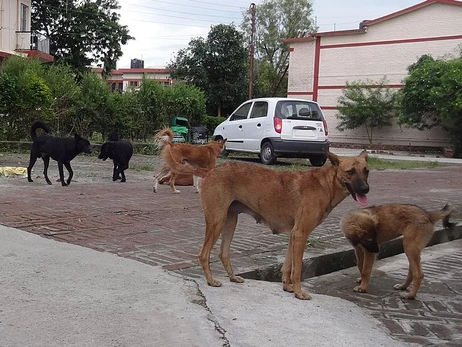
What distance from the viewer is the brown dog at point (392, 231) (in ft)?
16.9

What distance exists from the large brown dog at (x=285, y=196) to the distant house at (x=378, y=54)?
28.8 meters

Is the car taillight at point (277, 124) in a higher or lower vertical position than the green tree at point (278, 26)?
lower

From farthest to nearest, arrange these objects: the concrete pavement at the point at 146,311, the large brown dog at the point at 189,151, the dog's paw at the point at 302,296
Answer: the large brown dog at the point at 189,151 → the dog's paw at the point at 302,296 → the concrete pavement at the point at 146,311

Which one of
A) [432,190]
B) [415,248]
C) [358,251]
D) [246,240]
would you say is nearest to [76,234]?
[246,240]

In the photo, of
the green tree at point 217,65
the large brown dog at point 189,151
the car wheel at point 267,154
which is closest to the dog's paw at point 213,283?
the large brown dog at point 189,151

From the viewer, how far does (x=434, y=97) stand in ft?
89.0

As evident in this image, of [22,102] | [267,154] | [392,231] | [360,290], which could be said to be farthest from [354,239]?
[22,102]

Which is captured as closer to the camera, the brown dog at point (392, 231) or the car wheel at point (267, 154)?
the brown dog at point (392, 231)

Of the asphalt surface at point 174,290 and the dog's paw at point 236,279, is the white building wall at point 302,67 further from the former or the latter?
the dog's paw at point 236,279

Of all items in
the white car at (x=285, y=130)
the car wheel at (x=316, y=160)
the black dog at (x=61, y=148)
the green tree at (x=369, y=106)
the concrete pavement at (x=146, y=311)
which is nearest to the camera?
the concrete pavement at (x=146, y=311)

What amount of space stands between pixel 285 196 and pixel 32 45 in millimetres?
29211

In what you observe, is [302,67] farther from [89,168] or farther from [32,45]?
[89,168]

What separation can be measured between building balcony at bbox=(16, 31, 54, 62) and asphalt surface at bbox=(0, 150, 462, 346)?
23.0 metres

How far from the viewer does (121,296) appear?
4.07 metres
